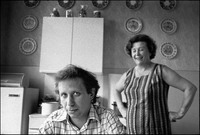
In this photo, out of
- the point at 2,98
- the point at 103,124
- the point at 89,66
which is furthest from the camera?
the point at 89,66

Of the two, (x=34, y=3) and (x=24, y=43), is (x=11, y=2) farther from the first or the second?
(x=24, y=43)

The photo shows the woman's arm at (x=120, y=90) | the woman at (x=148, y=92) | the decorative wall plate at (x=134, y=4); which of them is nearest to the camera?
the woman at (x=148, y=92)

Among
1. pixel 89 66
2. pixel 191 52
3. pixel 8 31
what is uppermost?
pixel 8 31

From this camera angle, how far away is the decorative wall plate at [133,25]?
10.1 feet

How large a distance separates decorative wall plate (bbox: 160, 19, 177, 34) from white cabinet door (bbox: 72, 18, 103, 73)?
1.01 metres

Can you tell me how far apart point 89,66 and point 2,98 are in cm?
111

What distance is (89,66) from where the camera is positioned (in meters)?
2.65

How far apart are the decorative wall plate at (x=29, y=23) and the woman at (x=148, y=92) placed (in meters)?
2.19

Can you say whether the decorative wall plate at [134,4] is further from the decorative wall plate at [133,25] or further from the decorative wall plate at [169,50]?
the decorative wall plate at [169,50]

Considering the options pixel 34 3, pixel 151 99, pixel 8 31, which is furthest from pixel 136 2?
pixel 151 99

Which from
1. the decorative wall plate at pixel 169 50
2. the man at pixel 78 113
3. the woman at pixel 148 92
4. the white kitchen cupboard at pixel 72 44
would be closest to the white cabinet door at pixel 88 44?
the white kitchen cupboard at pixel 72 44

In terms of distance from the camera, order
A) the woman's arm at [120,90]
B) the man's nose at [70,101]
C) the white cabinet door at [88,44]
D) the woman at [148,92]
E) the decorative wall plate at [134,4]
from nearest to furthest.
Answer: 1. the man's nose at [70,101]
2. the woman at [148,92]
3. the woman's arm at [120,90]
4. the white cabinet door at [88,44]
5. the decorative wall plate at [134,4]

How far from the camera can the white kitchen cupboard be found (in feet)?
8.77

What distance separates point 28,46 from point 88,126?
2517 millimetres
